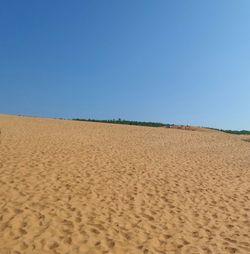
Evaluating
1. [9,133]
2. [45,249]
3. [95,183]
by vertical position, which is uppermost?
[9,133]

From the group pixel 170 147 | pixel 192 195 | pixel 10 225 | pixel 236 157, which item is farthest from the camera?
pixel 170 147

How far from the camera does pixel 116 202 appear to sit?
11.3 meters

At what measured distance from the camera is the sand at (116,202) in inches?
334

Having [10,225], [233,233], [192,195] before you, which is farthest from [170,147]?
[10,225]

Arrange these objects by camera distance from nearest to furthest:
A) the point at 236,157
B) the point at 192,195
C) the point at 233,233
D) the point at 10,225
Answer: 1. the point at 10,225
2. the point at 233,233
3. the point at 192,195
4. the point at 236,157

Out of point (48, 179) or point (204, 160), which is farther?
point (204, 160)

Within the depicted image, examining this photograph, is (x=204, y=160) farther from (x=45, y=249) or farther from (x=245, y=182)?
(x=45, y=249)

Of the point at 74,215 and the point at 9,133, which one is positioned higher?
the point at 9,133

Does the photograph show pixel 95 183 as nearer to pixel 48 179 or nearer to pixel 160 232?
pixel 48 179

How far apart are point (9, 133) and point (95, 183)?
1258 centimetres

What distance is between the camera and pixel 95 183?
13227 millimetres

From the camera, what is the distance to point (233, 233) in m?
9.54

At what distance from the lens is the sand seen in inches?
334

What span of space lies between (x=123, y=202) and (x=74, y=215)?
2.03 meters
